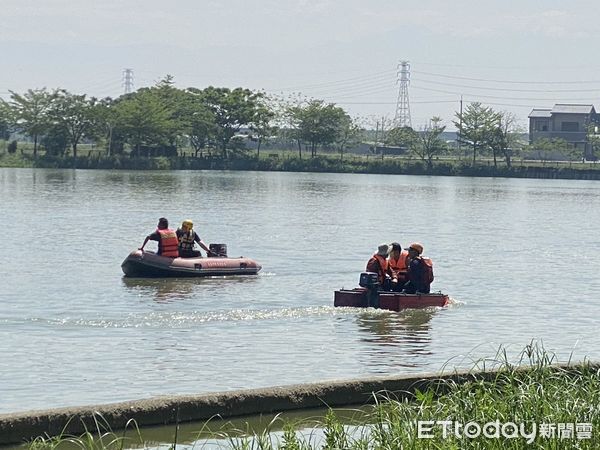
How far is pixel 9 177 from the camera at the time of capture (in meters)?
83.2

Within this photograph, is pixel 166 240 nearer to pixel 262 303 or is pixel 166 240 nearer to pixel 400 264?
pixel 262 303

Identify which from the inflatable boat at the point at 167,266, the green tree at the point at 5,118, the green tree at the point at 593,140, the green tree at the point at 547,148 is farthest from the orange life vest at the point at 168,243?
the green tree at the point at 593,140

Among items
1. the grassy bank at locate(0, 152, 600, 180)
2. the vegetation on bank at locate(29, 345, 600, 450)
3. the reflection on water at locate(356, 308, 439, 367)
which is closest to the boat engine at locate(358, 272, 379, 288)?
the reflection on water at locate(356, 308, 439, 367)

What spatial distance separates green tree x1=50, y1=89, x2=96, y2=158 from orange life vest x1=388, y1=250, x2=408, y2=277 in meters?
83.7

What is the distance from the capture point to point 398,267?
21516 mm

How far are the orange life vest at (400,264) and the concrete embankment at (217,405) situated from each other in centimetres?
1009

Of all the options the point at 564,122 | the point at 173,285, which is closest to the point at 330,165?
the point at 564,122

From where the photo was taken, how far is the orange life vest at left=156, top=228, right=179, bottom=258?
82.9 feet

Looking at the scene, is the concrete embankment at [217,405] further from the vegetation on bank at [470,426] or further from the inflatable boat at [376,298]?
the inflatable boat at [376,298]

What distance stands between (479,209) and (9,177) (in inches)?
1378

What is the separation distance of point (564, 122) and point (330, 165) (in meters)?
45.0

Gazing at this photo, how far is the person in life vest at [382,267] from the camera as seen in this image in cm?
2106

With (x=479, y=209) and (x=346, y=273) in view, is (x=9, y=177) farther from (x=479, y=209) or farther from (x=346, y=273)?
(x=346, y=273)

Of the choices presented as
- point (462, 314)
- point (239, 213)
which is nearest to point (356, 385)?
point (462, 314)
